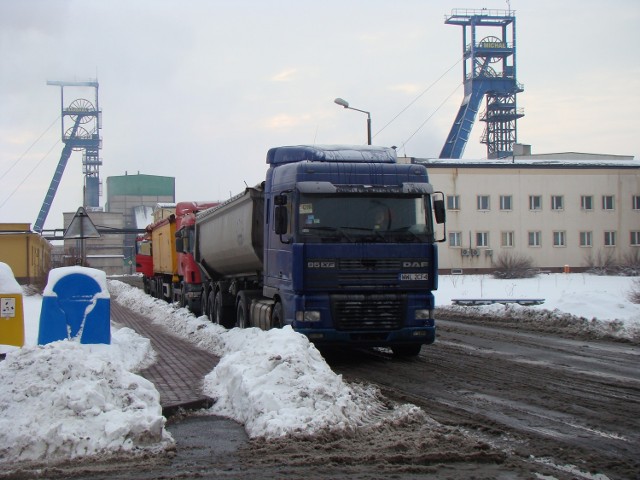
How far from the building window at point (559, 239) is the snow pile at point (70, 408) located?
57.1 m

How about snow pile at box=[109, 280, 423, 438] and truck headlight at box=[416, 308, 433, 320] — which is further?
truck headlight at box=[416, 308, 433, 320]

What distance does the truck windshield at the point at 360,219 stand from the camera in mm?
12375

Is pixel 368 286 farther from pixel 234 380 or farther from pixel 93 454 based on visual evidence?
pixel 93 454

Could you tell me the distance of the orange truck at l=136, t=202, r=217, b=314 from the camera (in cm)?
2428

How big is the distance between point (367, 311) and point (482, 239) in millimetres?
49900

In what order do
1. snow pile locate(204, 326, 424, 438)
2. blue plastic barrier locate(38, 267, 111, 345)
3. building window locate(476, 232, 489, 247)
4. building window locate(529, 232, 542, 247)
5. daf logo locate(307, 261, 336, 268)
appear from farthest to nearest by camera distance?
building window locate(529, 232, 542, 247) < building window locate(476, 232, 489, 247) < daf logo locate(307, 261, 336, 268) < blue plastic barrier locate(38, 267, 111, 345) < snow pile locate(204, 326, 424, 438)

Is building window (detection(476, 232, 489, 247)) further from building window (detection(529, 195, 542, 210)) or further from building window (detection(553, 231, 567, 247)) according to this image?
building window (detection(553, 231, 567, 247))

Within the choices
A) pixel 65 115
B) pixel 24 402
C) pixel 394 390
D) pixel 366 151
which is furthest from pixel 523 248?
pixel 65 115

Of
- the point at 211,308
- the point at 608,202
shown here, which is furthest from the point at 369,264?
the point at 608,202

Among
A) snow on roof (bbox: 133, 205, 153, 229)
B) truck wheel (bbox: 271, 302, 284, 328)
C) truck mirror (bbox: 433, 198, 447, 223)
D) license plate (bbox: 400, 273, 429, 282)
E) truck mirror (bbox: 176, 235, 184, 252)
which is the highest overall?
snow on roof (bbox: 133, 205, 153, 229)

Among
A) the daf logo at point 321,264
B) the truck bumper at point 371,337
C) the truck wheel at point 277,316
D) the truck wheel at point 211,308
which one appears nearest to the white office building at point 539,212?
the truck wheel at point 211,308

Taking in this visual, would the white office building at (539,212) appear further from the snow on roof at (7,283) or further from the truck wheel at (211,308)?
the snow on roof at (7,283)

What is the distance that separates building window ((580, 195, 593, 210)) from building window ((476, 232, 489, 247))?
7.92 m

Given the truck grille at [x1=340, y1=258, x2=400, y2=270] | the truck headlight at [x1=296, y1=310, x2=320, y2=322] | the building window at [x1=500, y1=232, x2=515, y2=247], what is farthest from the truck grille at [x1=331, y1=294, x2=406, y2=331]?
the building window at [x1=500, y1=232, x2=515, y2=247]
